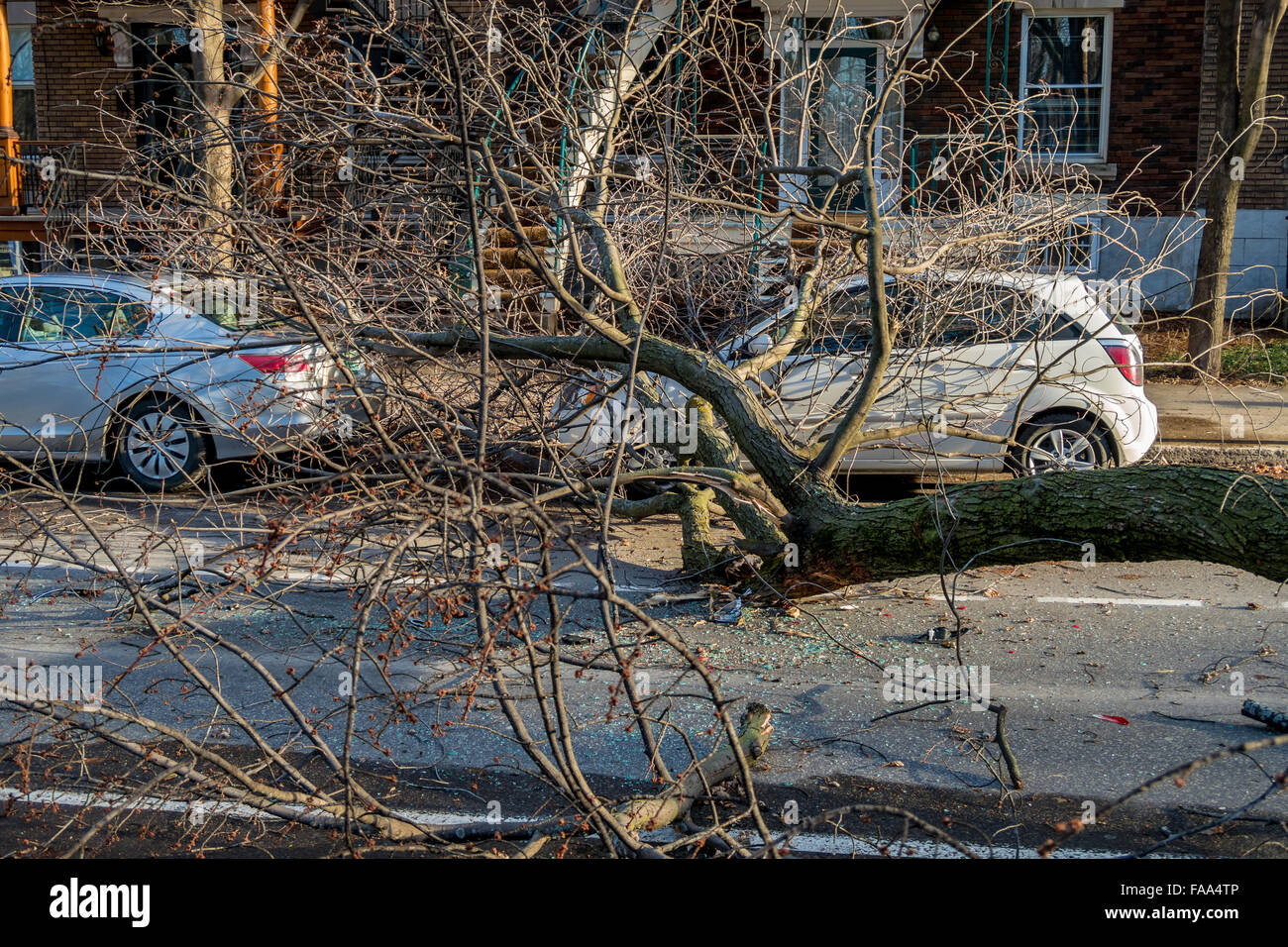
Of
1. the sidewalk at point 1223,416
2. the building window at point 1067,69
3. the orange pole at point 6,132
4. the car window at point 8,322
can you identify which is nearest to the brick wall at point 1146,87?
the building window at point 1067,69

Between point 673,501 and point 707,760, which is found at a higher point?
point 673,501

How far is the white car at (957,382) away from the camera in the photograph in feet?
23.4

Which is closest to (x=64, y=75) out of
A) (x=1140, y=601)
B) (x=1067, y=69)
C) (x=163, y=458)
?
(x=163, y=458)

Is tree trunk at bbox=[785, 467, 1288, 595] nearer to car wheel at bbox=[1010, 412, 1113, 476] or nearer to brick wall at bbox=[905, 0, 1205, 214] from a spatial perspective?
car wheel at bbox=[1010, 412, 1113, 476]

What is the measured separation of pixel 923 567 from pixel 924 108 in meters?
12.9

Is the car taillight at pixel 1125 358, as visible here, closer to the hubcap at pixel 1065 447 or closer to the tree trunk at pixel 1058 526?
the hubcap at pixel 1065 447

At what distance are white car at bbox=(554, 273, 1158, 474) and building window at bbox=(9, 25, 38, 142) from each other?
1462 centimetres

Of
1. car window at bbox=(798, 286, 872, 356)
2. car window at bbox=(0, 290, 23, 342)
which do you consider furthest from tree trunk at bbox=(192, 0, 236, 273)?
car window at bbox=(798, 286, 872, 356)

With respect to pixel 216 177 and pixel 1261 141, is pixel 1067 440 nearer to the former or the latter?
pixel 216 177

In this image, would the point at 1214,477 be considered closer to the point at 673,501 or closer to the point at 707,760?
the point at 707,760

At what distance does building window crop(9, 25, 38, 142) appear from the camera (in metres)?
18.2

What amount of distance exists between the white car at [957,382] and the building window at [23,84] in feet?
48.0

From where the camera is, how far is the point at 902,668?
561 cm
